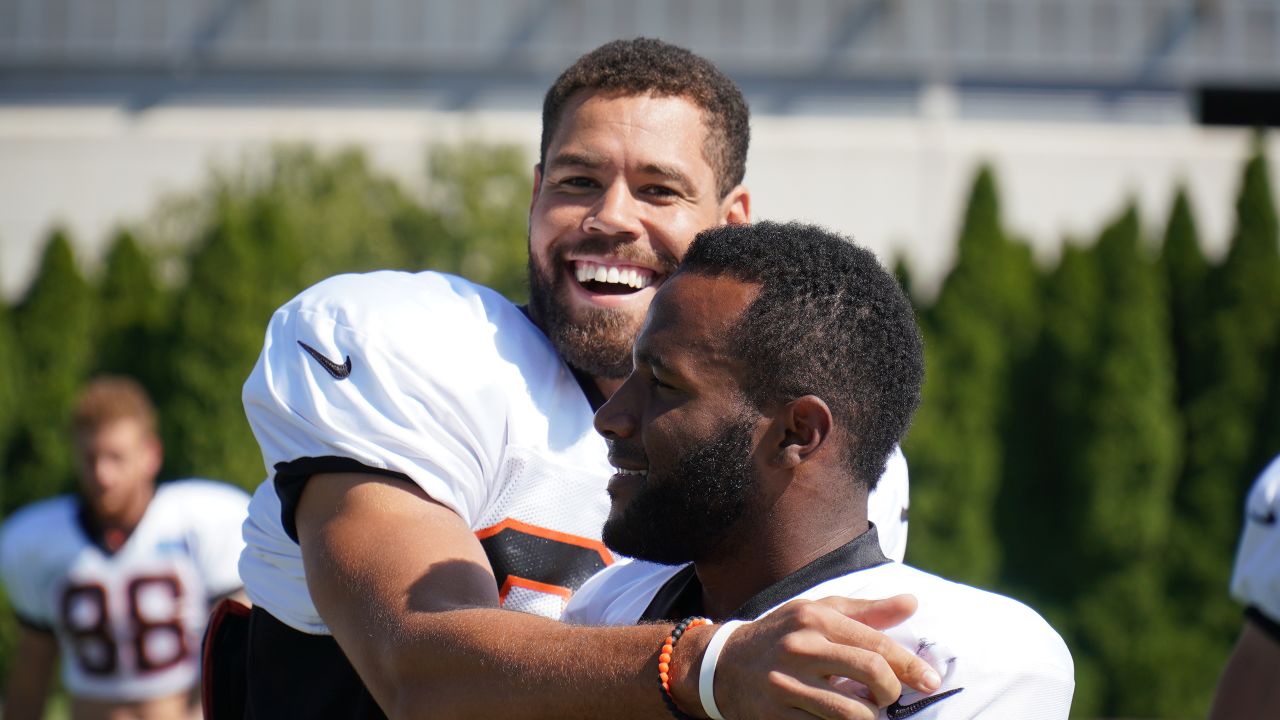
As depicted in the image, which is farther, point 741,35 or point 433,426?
point 741,35

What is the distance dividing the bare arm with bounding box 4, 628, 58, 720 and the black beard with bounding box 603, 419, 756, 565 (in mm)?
4147

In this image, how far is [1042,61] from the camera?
754 inches

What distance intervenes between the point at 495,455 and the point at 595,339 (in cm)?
34

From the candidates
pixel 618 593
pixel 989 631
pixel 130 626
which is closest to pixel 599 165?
pixel 618 593

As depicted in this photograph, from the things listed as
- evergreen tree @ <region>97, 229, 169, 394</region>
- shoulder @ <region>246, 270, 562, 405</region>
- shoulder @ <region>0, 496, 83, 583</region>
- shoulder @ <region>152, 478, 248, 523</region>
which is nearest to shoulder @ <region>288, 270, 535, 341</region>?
shoulder @ <region>246, 270, 562, 405</region>

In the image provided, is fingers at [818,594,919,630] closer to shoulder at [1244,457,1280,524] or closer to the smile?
the smile

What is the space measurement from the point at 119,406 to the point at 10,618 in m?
5.84

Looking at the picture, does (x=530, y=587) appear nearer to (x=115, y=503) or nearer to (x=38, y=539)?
(x=115, y=503)

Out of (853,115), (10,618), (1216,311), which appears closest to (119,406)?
(10,618)

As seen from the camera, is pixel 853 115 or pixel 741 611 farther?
pixel 853 115

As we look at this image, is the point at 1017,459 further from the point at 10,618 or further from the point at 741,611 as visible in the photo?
the point at 741,611

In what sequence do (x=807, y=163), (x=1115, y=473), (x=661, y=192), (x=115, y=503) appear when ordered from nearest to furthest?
(x=661, y=192)
(x=115, y=503)
(x=1115, y=473)
(x=807, y=163)

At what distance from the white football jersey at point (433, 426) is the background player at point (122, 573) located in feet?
11.8

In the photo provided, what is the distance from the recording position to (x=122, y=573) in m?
6.05
